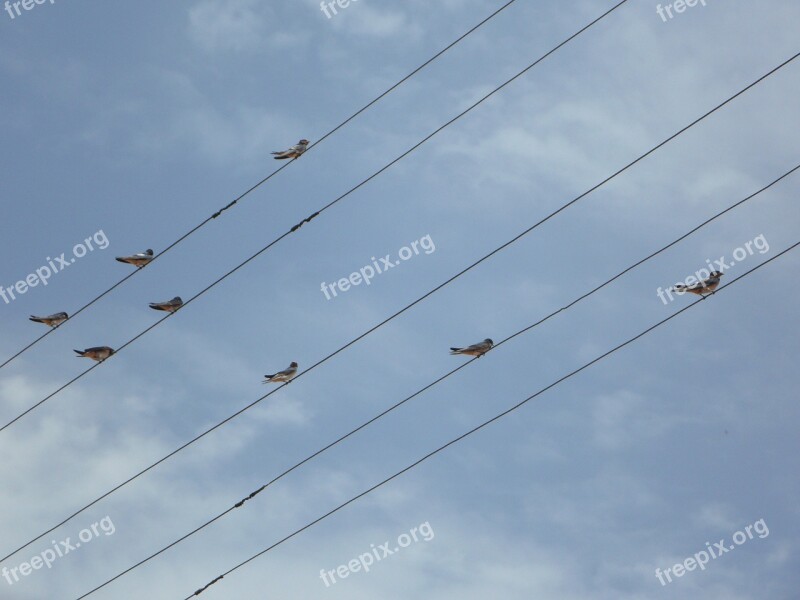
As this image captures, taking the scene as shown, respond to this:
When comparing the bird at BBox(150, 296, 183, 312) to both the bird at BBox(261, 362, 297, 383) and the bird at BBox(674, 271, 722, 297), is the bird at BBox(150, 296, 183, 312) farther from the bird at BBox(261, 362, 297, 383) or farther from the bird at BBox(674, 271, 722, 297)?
the bird at BBox(674, 271, 722, 297)

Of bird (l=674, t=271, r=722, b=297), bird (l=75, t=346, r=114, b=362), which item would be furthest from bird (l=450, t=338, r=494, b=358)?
bird (l=75, t=346, r=114, b=362)

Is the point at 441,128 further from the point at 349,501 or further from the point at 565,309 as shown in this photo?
the point at 349,501

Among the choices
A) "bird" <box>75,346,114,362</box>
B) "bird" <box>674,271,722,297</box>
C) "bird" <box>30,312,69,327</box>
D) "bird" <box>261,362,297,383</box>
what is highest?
"bird" <box>30,312,69,327</box>

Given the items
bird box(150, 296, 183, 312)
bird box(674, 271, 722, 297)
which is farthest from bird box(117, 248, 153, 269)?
bird box(674, 271, 722, 297)

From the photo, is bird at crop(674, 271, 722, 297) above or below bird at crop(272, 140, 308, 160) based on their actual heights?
below

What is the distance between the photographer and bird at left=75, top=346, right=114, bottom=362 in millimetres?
25125

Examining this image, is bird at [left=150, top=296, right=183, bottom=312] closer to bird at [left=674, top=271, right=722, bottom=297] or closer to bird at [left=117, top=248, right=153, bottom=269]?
bird at [left=117, top=248, right=153, bottom=269]

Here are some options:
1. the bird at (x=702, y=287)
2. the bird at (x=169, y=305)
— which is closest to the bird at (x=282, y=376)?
the bird at (x=169, y=305)

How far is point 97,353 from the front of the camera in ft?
82.6

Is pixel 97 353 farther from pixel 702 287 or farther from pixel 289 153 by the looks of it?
pixel 702 287

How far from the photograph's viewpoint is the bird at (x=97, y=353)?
25.1 metres

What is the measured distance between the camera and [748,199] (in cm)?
1647

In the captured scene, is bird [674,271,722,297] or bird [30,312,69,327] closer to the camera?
bird [674,271,722,297]

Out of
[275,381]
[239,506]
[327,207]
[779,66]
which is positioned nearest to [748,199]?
[779,66]
